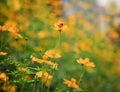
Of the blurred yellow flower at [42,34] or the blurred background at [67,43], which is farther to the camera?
the blurred yellow flower at [42,34]

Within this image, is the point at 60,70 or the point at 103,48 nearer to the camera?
the point at 60,70

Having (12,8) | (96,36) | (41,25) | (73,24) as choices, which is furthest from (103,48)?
(12,8)

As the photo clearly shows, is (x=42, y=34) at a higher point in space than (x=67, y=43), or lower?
lower

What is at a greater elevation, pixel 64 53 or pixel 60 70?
pixel 64 53

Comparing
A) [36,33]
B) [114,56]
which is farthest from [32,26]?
[114,56]

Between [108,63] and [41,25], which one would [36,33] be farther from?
[108,63]

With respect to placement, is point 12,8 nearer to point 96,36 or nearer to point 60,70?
point 60,70

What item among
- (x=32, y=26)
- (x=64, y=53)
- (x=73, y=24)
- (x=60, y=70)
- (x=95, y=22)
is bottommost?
(x=60, y=70)

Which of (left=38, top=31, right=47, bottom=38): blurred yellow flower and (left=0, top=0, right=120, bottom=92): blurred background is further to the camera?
(left=38, top=31, right=47, bottom=38): blurred yellow flower

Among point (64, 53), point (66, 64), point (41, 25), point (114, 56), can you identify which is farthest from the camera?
point (114, 56)

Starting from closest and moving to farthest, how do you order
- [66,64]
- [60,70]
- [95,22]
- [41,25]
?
1. [60,70]
2. [66,64]
3. [41,25]
4. [95,22]

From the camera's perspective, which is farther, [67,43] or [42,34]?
[67,43]
